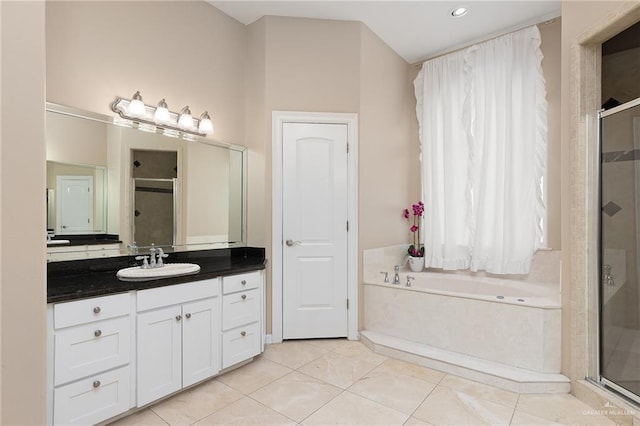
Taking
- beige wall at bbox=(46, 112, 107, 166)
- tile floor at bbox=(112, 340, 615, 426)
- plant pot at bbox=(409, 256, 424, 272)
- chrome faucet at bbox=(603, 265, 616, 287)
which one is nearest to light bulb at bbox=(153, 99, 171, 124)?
beige wall at bbox=(46, 112, 107, 166)

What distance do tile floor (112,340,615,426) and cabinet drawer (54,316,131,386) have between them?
1.39 feet

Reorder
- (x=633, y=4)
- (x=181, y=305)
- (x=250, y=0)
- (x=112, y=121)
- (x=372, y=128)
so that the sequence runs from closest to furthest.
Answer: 1. (x=633, y=4)
2. (x=181, y=305)
3. (x=112, y=121)
4. (x=250, y=0)
5. (x=372, y=128)

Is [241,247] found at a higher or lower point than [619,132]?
lower

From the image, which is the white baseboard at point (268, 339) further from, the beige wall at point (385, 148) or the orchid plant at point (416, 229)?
the orchid plant at point (416, 229)

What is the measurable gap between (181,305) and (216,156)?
1.37 m

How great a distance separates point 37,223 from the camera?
76 cm

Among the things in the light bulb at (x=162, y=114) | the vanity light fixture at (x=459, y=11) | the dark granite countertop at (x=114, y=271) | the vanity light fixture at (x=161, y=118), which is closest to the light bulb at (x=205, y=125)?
the vanity light fixture at (x=161, y=118)

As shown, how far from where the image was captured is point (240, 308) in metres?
2.53

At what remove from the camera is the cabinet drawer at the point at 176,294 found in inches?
77.2

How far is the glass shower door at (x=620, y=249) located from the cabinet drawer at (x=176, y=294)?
258cm

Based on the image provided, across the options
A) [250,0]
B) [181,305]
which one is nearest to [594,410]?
[181,305]

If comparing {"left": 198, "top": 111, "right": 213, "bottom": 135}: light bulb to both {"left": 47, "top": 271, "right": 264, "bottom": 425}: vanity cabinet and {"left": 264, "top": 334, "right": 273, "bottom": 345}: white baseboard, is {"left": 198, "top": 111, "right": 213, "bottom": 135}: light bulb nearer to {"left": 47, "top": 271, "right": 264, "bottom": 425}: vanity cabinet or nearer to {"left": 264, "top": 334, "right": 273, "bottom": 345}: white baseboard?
{"left": 47, "top": 271, "right": 264, "bottom": 425}: vanity cabinet

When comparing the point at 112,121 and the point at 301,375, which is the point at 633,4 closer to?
the point at 301,375

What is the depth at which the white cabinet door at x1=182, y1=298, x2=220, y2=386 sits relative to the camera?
85.2 inches
